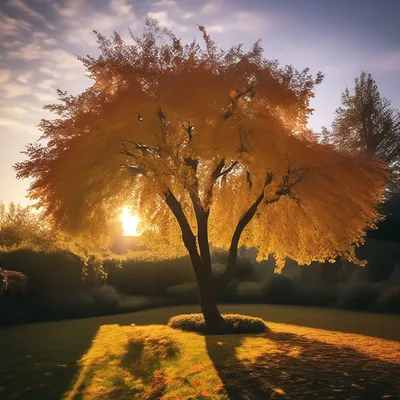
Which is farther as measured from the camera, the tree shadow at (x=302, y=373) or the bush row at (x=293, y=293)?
the bush row at (x=293, y=293)

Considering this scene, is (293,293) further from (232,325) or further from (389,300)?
(232,325)

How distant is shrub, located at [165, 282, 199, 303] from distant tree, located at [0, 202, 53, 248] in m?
7.84

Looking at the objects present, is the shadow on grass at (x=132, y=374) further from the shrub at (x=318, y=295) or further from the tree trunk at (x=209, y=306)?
the shrub at (x=318, y=295)

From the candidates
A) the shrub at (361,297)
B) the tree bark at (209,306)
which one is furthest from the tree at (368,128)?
the tree bark at (209,306)

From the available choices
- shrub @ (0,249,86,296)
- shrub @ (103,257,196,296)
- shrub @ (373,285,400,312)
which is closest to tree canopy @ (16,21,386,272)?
shrub @ (0,249,86,296)

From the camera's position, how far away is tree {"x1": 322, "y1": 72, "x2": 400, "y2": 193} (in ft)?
93.1

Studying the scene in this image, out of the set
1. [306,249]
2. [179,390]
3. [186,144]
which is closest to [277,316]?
[306,249]

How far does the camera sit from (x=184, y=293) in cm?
2316

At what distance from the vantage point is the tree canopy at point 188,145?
11.4m

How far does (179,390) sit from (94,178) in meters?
7.30

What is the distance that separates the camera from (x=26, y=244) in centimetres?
1848

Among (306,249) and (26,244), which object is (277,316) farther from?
(26,244)

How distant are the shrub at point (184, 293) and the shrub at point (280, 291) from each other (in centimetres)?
413

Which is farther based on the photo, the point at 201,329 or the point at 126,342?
the point at 201,329
